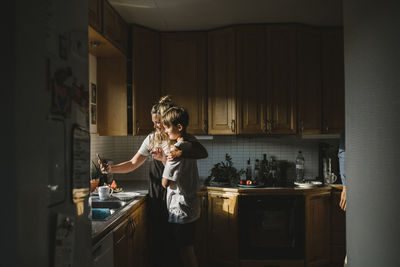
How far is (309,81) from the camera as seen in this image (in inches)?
131

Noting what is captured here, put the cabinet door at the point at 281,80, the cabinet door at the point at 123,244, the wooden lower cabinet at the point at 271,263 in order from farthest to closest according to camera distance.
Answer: the cabinet door at the point at 281,80 → the wooden lower cabinet at the point at 271,263 → the cabinet door at the point at 123,244

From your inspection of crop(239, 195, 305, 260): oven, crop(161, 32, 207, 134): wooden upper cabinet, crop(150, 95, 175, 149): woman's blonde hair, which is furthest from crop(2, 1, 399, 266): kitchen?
crop(161, 32, 207, 134): wooden upper cabinet

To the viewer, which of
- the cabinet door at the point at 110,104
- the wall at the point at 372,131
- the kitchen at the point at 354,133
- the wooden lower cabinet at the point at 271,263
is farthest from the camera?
the cabinet door at the point at 110,104

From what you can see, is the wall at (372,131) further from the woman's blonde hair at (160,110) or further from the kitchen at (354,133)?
the woman's blonde hair at (160,110)

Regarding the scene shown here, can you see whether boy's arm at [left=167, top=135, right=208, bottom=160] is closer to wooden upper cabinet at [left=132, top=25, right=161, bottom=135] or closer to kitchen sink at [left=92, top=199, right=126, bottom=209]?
kitchen sink at [left=92, top=199, right=126, bottom=209]

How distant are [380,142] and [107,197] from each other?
1958mm

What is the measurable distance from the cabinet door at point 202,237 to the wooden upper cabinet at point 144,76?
905 millimetres

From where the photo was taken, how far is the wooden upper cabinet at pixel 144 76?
3.19 metres

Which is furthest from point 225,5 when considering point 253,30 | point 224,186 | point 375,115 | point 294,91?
point 375,115

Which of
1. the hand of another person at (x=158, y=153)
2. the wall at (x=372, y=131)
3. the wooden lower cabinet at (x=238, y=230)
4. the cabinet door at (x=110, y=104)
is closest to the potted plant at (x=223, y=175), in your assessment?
the wooden lower cabinet at (x=238, y=230)

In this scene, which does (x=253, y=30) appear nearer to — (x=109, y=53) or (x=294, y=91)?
(x=294, y=91)

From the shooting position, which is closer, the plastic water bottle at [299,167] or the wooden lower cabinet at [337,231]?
the wooden lower cabinet at [337,231]

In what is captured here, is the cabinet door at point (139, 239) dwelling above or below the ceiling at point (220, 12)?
below

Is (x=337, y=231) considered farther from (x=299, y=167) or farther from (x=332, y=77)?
(x=332, y=77)
